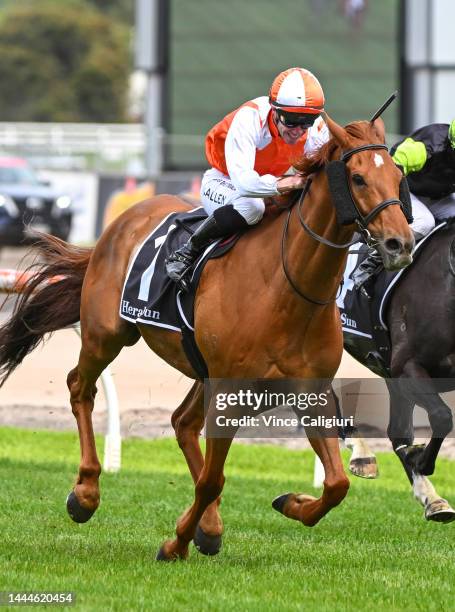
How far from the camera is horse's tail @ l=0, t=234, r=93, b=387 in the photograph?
7.09 m

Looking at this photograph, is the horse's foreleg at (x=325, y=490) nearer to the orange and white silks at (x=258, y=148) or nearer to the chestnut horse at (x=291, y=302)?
the chestnut horse at (x=291, y=302)

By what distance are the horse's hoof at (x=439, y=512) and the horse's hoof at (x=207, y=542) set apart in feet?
3.28

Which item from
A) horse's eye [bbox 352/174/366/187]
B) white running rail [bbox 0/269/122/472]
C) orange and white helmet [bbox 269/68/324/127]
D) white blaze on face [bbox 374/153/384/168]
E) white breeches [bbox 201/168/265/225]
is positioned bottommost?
white running rail [bbox 0/269/122/472]

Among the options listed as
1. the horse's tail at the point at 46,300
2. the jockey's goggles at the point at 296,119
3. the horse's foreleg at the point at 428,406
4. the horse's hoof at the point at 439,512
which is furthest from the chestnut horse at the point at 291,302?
the horse's tail at the point at 46,300

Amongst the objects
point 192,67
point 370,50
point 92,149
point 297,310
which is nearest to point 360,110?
point 370,50

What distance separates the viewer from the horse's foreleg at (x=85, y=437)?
20.0ft

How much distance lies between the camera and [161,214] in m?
6.66

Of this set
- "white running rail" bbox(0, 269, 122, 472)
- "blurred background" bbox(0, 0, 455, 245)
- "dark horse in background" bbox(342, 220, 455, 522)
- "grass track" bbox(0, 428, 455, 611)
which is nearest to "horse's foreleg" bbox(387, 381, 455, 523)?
"dark horse in background" bbox(342, 220, 455, 522)

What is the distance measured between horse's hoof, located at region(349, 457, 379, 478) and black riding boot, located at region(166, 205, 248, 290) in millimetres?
1724

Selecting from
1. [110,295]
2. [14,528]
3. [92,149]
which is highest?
[110,295]

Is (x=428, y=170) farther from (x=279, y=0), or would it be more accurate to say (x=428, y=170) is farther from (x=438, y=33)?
(x=438, y=33)

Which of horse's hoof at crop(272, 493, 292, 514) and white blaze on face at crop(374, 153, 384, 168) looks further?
horse's hoof at crop(272, 493, 292, 514)

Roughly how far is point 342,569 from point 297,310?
1.03 m

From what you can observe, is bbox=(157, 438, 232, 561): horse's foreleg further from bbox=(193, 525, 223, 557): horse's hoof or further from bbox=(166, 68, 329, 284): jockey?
bbox=(166, 68, 329, 284): jockey
